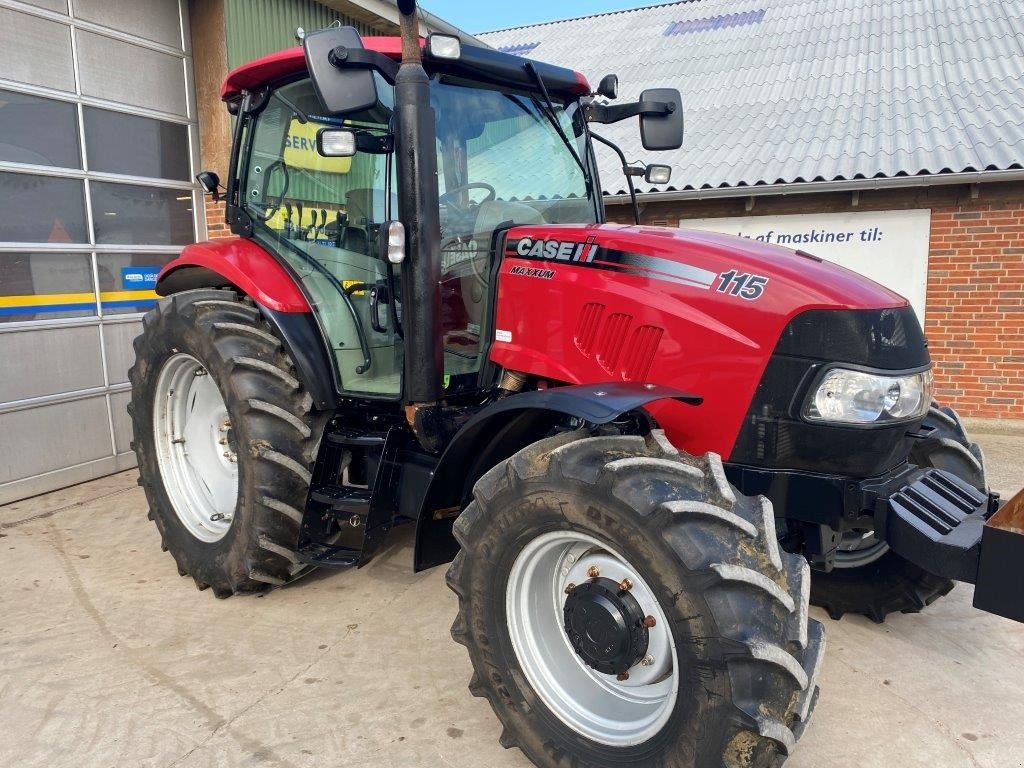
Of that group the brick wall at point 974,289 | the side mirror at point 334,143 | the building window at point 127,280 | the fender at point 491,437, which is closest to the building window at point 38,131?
the building window at point 127,280

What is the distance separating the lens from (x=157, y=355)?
3.71 meters

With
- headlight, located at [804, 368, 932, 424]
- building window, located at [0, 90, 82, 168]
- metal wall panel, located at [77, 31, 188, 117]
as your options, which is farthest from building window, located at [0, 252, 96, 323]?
headlight, located at [804, 368, 932, 424]

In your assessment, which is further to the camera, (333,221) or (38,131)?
(38,131)

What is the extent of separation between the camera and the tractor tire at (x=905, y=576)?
2.76m

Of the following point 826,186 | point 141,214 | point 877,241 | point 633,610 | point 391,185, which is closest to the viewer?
point 633,610

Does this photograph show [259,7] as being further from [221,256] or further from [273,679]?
[273,679]

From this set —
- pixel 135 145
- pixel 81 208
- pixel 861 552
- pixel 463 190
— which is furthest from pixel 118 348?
pixel 861 552

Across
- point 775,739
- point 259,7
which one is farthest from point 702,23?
point 775,739

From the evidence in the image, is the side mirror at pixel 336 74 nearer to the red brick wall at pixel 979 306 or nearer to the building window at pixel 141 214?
the building window at pixel 141 214

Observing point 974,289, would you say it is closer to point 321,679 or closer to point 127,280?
point 321,679

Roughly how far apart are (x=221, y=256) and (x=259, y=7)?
11.0ft

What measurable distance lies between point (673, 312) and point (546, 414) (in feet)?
1.82

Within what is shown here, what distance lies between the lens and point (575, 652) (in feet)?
7.70

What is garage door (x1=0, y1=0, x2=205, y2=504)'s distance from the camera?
16.1ft
